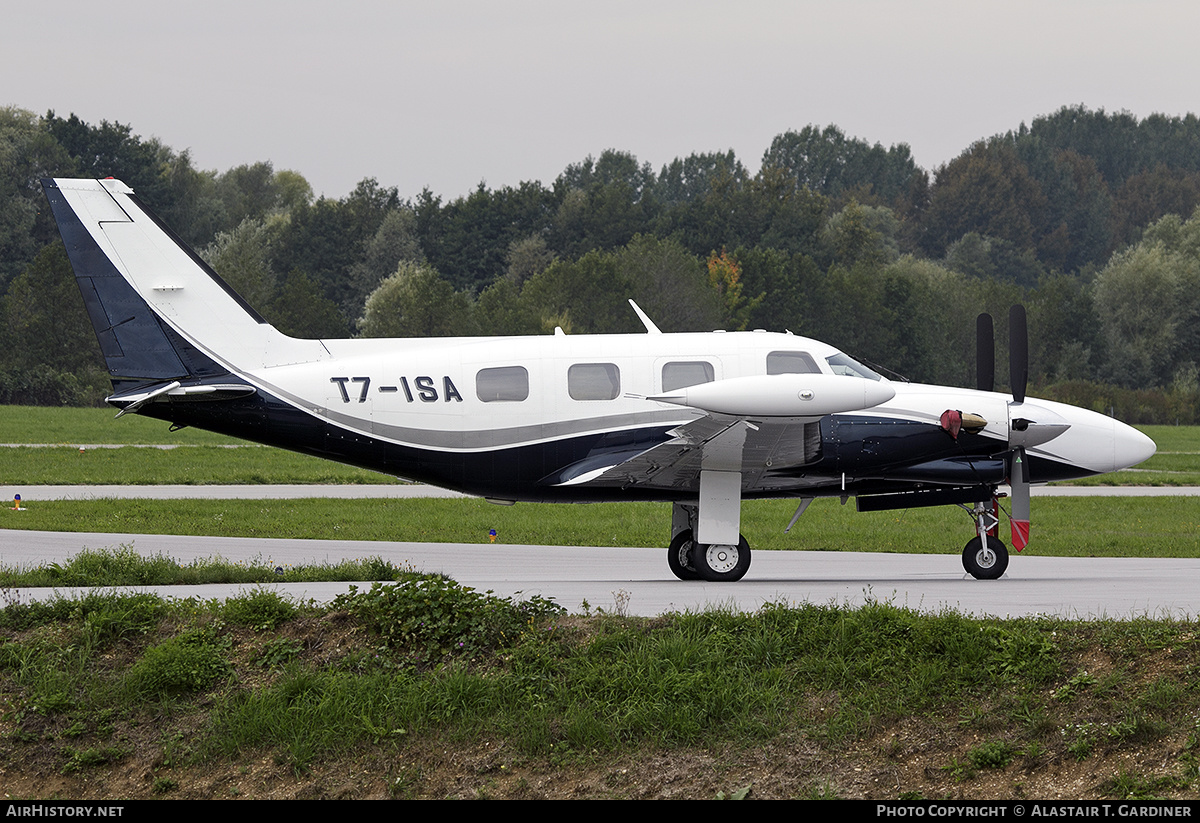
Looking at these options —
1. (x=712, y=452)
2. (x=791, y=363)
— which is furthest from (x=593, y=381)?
(x=791, y=363)

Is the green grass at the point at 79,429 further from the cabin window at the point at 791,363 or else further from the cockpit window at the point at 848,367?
the cockpit window at the point at 848,367

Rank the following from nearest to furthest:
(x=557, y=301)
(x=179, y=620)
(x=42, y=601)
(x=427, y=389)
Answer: (x=179, y=620) < (x=42, y=601) < (x=427, y=389) < (x=557, y=301)

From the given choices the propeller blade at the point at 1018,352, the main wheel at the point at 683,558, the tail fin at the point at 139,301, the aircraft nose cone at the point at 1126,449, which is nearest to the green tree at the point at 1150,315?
the aircraft nose cone at the point at 1126,449

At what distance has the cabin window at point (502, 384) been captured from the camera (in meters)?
16.3

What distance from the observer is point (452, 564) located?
18625 millimetres

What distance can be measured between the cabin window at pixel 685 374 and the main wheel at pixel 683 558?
2.07 m

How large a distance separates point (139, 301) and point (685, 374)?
23.2 ft

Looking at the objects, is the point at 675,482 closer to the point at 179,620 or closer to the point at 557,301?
the point at 179,620

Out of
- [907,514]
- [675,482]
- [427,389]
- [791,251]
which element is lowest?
[907,514]

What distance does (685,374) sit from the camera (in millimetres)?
16172

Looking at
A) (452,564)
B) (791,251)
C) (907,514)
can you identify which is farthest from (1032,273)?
(452,564)

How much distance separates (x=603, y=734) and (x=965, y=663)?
2.92 metres

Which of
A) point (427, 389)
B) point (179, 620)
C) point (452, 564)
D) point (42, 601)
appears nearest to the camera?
point (179, 620)

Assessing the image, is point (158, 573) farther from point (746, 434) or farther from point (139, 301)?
point (746, 434)
